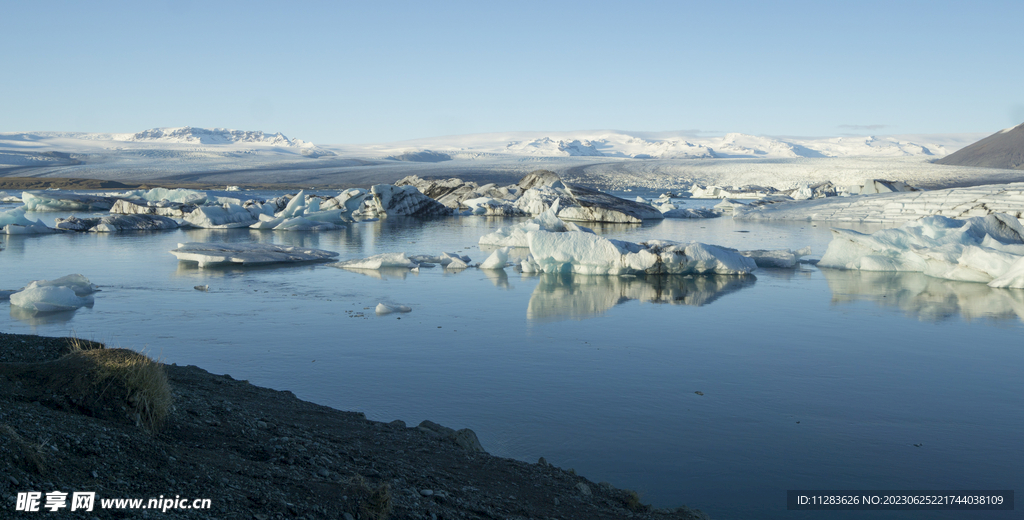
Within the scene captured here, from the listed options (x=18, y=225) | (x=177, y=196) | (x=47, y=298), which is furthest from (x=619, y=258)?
(x=177, y=196)

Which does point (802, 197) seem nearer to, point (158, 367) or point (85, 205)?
point (85, 205)

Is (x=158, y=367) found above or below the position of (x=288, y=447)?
above

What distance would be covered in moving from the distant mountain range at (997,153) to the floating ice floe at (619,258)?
98.5m

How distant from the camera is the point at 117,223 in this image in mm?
15891

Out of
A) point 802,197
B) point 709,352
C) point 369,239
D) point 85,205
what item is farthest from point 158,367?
point 802,197

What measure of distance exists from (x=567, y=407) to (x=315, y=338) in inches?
92.2

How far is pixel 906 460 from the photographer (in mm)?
3162

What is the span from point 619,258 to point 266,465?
713 centimetres

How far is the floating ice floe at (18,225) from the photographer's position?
14.1 meters

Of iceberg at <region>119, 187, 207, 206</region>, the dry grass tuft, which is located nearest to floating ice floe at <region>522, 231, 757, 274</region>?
the dry grass tuft

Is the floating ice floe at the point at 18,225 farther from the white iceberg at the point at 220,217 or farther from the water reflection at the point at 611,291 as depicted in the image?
the water reflection at the point at 611,291

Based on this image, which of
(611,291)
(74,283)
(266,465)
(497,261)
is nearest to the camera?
(266,465)

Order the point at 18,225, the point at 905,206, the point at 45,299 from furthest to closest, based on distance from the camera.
Answer: the point at 905,206, the point at 18,225, the point at 45,299

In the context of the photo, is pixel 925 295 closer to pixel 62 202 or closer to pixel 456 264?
pixel 456 264
